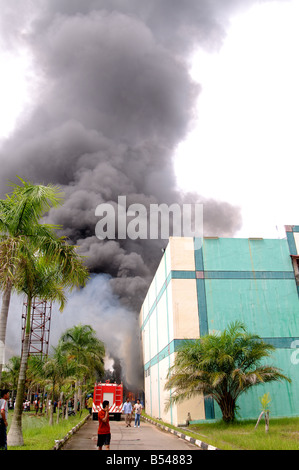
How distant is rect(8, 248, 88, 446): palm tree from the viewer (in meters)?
11.8

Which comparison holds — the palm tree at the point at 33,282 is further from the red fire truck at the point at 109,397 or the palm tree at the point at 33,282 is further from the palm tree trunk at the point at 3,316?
the red fire truck at the point at 109,397

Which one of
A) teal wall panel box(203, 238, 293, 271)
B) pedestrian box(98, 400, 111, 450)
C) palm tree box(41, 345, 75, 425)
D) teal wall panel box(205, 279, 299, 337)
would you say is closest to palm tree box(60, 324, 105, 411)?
palm tree box(41, 345, 75, 425)

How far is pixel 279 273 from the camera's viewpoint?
2495cm

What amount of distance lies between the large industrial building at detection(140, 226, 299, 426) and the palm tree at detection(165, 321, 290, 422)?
3.37 meters

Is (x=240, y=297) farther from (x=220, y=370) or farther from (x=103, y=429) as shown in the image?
(x=103, y=429)

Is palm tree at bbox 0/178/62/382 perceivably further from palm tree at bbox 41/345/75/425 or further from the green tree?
the green tree

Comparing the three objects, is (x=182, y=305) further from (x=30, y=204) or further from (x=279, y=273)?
(x=30, y=204)

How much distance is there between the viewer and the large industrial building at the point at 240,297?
22281 mm

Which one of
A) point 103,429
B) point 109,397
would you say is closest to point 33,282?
point 103,429

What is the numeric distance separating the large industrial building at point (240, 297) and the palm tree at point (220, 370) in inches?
133

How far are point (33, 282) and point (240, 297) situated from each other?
14.7 meters

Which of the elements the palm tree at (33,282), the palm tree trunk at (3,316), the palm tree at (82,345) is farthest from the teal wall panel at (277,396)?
the palm tree at (82,345)

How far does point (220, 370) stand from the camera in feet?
59.0
